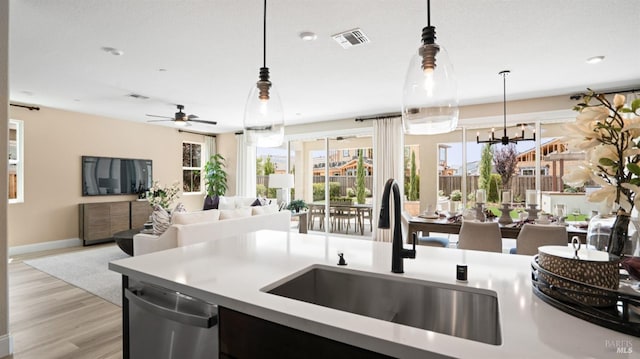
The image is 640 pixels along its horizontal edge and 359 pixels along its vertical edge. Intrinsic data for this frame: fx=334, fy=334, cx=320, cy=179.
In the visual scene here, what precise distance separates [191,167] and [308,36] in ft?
21.2

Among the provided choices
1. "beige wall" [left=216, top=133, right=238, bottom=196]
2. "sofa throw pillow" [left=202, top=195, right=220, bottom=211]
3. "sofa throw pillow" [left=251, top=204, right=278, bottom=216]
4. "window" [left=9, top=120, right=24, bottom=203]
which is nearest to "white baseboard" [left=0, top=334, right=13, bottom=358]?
"sofa throw pillow" [left=251, top=204, right=278, bottom=216]

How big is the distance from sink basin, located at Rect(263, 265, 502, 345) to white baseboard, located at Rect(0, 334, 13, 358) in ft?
8.06

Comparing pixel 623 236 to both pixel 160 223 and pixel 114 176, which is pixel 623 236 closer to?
pixel 160 223

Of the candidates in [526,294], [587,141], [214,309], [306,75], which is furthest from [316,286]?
[306,75]

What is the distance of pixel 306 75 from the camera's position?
409 cm

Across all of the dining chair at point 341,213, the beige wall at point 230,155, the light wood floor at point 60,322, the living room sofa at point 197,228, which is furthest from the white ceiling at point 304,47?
the beige wall at point 230,155

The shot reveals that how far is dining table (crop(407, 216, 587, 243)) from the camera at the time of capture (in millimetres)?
3391

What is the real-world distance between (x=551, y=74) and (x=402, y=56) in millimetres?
1991

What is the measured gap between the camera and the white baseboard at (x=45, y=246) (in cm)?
559

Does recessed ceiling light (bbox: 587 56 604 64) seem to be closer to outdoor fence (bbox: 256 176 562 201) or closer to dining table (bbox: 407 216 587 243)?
dining table (bbox: 407 216 587 243)

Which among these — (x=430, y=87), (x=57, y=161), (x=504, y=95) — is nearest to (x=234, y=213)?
(x=430, y=87)

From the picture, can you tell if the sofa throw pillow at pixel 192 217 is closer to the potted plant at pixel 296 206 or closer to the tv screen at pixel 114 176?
the potted plant at pixel 296 206

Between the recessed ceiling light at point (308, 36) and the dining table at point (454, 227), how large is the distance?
2.38 metres

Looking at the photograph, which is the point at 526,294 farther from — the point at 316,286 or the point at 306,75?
the point at 306,75
